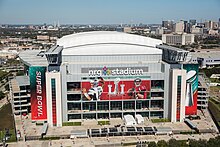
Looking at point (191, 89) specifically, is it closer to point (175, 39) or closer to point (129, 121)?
point (129, 121)

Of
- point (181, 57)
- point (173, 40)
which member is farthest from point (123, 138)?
point (173, 40)

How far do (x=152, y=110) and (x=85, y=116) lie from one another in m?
5.49

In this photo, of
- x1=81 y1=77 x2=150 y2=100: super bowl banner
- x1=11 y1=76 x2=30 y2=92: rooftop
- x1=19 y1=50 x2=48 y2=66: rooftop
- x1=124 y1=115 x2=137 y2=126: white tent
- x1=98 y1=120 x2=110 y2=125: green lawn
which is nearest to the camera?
x1=124 y1=115 x2=137 y2=126: white tent

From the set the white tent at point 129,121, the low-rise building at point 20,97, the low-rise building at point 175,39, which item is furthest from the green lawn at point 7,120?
the low-rise building at point 175,39

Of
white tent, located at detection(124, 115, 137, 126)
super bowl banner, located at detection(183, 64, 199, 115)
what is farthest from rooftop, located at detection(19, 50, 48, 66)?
super bowl banner, located at detection(183, 64, 199, 115)

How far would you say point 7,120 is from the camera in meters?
22.3

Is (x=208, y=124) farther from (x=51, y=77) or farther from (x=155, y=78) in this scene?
(x=51, y=77)

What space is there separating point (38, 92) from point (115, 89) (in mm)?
6086

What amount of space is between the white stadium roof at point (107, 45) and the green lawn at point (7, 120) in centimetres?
709

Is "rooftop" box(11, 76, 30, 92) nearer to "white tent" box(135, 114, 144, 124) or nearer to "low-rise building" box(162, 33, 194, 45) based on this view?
"white tent" box(135, 114, 144, 124)

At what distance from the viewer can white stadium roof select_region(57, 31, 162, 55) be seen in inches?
969

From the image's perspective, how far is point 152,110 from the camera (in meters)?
22.4

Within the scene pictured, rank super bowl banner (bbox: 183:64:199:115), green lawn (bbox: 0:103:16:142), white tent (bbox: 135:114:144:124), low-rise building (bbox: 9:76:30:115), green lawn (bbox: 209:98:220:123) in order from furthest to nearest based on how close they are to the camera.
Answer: low-rise building (bbox: 9:76:30:115) < green lawn (bbox: 209:98:220:123) < super bowl banner (bbox: 183:64:199:115) < white tent (bbox: 135:114:144:124) < green lawn (bbox: 0:103:16:142)

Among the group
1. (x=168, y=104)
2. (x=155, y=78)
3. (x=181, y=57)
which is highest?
(x=181, y=57)
